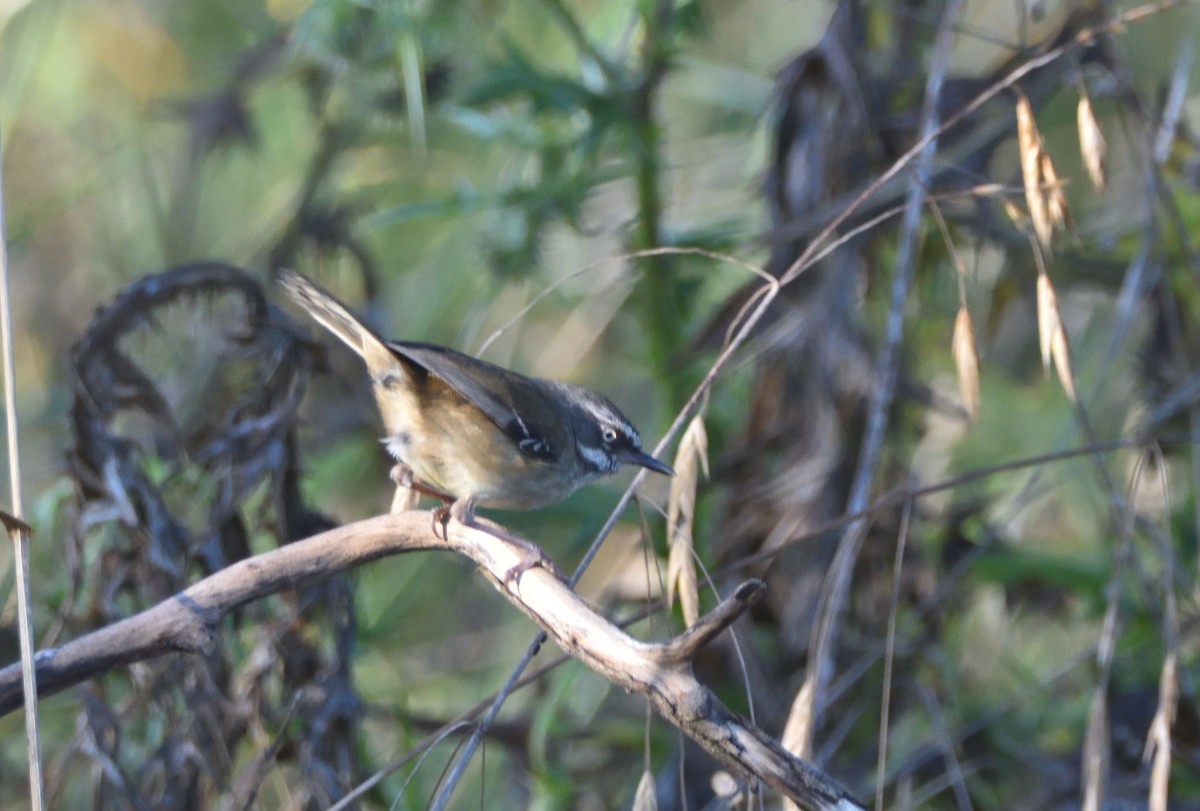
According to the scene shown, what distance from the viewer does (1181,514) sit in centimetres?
450

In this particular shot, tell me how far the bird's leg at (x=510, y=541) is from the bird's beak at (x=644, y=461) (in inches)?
24.6

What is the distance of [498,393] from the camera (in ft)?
11.8

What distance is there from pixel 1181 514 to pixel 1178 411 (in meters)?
0.46

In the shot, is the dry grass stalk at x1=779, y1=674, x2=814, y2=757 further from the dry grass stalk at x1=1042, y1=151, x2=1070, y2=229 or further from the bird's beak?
the dry grass stalk at x1=1042, y1=151, x2=1070, y2=229

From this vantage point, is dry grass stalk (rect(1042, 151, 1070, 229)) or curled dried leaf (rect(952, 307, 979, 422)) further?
curled dried leaf (rect(952, 307, 979, 422))

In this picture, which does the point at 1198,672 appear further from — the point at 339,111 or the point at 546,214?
the point at 339,111

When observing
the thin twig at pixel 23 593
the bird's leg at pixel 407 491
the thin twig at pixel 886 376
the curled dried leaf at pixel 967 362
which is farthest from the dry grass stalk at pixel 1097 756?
the thin twig at pixel 23 593

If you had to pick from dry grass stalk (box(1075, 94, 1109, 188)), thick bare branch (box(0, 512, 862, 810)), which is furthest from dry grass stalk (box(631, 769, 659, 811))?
dry grass stalk (box(1075, 94, 1109, 188))

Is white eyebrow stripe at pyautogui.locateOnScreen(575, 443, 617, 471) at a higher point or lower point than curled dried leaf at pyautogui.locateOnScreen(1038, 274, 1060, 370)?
lower

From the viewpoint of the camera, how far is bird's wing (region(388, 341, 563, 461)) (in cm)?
334

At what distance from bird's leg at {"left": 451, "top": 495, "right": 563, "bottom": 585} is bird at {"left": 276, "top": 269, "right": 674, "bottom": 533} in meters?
0.25

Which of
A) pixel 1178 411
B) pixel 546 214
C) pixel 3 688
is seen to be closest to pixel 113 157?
pixel 546 214

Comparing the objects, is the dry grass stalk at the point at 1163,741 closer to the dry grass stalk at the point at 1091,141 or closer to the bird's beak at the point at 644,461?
the dry grass stalk at the point at 1091,141

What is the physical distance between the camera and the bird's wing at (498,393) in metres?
3.34
